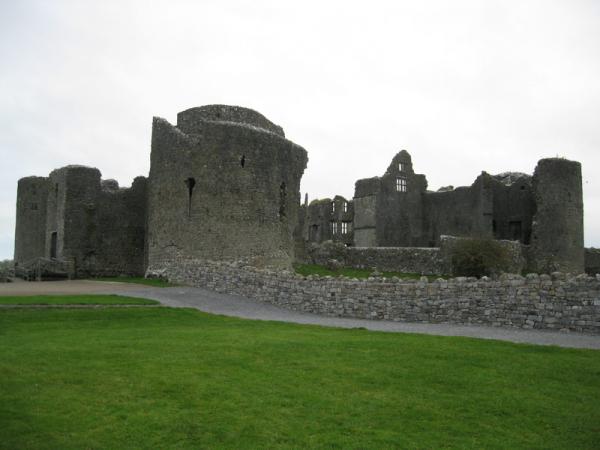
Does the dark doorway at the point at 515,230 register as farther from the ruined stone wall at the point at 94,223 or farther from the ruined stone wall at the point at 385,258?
the ruined stone wall at the point at 94,223

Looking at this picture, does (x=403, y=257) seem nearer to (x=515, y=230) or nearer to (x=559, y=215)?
(x=559, y=215)

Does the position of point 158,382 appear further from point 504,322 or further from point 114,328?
point 504,322

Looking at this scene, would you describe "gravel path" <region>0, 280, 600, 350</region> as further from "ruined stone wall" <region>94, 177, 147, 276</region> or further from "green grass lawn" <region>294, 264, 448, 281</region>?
"green grass lawn" <region>294, 264, 448, 281</region>

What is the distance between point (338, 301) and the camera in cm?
2148

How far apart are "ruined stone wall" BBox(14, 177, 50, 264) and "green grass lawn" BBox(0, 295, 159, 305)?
19.8 metres

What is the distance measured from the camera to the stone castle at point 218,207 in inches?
1166

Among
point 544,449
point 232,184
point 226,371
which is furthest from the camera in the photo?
point 232,184

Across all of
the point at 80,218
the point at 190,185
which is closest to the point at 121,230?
the point at 80,218

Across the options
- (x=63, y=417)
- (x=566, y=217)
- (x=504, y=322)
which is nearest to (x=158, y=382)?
(x=63, y=417)

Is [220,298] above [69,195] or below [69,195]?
below

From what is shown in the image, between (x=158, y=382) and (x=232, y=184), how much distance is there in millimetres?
20535

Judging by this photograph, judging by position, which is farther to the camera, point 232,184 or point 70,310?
point 232,184

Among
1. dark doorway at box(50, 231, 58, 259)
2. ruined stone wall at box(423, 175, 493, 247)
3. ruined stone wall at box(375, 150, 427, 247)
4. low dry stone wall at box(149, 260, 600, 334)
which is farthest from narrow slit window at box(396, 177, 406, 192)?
dark doorway at box(50, 231, 58, 259)

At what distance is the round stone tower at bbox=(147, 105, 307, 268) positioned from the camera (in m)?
29.4
